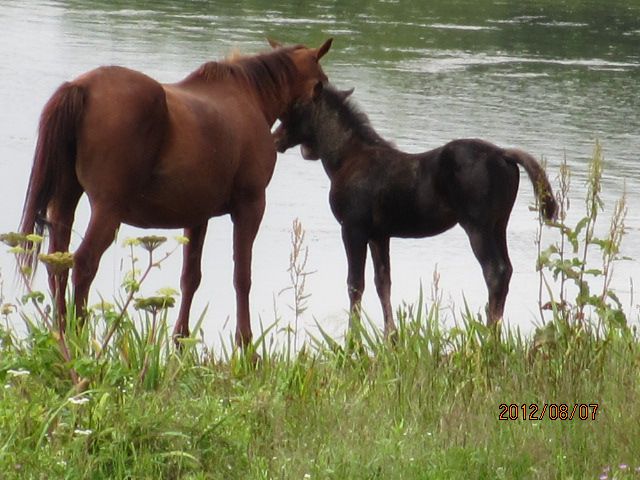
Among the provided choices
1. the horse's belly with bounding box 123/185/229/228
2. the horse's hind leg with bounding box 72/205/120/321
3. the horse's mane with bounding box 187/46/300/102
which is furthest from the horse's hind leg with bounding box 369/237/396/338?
the horse's hind leg with bounding box 72/205/120/321

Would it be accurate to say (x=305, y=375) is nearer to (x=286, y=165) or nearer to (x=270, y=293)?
(x=270, y=293)

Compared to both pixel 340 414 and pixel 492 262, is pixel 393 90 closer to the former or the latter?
pixel 492 262

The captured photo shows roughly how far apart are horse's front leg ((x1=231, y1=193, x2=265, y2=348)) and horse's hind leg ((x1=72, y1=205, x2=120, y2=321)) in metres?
0.92

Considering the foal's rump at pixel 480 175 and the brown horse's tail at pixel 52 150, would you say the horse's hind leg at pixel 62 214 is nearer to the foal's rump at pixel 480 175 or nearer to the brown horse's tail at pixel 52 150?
the brown horse's tail at pixel 52 150

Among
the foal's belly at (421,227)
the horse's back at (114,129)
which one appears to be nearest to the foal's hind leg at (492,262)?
the foal's belly at (421,227)

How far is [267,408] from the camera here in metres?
4.70

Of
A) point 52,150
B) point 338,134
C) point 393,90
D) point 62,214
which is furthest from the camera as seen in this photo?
point 393,90

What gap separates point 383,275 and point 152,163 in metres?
1.91

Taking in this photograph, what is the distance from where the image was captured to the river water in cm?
840

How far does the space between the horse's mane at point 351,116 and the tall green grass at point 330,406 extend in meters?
2.49

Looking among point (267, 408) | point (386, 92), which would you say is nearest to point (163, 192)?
point (267, 408)

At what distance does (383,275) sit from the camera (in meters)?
7.68
